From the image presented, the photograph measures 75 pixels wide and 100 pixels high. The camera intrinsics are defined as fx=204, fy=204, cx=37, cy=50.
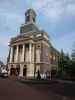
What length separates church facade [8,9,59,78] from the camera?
250 feet

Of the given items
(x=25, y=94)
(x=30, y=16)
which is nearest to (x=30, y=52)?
(x=30, y=16)

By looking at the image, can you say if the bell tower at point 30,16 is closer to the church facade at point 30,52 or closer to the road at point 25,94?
the church facade at point 30,52

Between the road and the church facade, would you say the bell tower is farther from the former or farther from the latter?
the road

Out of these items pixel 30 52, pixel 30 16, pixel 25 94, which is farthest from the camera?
pixel 30 16

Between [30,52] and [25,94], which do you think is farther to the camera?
[30,52]

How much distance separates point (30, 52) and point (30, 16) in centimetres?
1846

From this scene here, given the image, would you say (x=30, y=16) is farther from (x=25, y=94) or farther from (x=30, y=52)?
(x=25, y=94)

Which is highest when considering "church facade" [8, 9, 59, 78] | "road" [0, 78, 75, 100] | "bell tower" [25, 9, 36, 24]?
"bell tower" [25, 9, 36, 24]

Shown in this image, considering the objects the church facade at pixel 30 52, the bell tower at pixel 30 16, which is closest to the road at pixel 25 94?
the church facade at pixel 30 52

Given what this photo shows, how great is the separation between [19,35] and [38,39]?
9993 mm

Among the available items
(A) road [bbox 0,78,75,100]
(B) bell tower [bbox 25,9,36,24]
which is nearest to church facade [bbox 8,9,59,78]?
(B) bell tower [bbox 25,9,36,24]

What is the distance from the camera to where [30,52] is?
78.9m

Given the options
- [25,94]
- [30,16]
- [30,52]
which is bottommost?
[25,94]

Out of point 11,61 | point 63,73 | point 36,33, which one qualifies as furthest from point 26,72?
point 63,73
